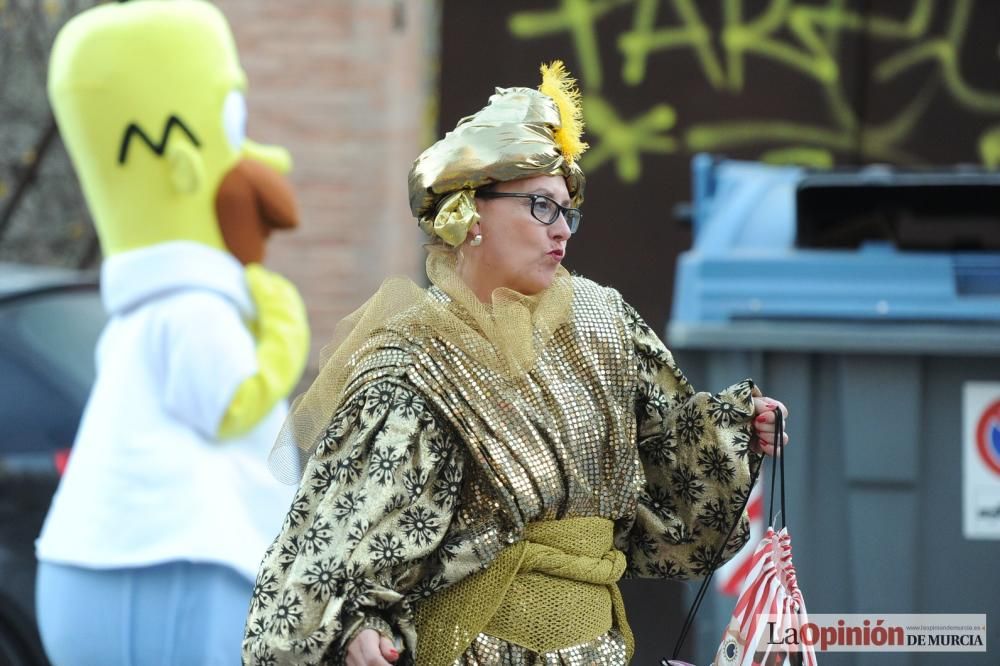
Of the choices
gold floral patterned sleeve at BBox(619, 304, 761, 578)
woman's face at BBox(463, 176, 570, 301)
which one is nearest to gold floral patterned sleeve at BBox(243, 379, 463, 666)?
woman's face at BBox(463, 176, 570, 301)

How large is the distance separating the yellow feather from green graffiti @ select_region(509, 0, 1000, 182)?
3.81 meters

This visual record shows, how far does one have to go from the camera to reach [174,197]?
3.88 meters

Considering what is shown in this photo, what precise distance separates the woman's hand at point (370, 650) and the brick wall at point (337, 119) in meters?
4.25

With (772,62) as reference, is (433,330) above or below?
above

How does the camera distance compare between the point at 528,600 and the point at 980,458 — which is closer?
the point at 528,600

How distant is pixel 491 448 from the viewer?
7.53 feet

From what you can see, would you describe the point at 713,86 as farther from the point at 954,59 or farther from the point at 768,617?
the point at 768,617

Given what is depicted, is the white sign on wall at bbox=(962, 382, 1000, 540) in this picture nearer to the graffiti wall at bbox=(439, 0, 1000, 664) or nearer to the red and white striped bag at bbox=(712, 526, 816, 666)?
the red and white striped bag at bbox=(712, 526, 816, 666)

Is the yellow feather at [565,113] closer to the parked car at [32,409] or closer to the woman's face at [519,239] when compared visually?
the woman's face at [519,239]

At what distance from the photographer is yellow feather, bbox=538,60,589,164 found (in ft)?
8.02

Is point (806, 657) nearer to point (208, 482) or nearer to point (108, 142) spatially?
point (208, 482)

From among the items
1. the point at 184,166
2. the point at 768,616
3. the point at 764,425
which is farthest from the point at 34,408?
the point at 768,616

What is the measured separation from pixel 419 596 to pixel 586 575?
270 millimetres

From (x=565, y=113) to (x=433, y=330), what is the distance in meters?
0.42
